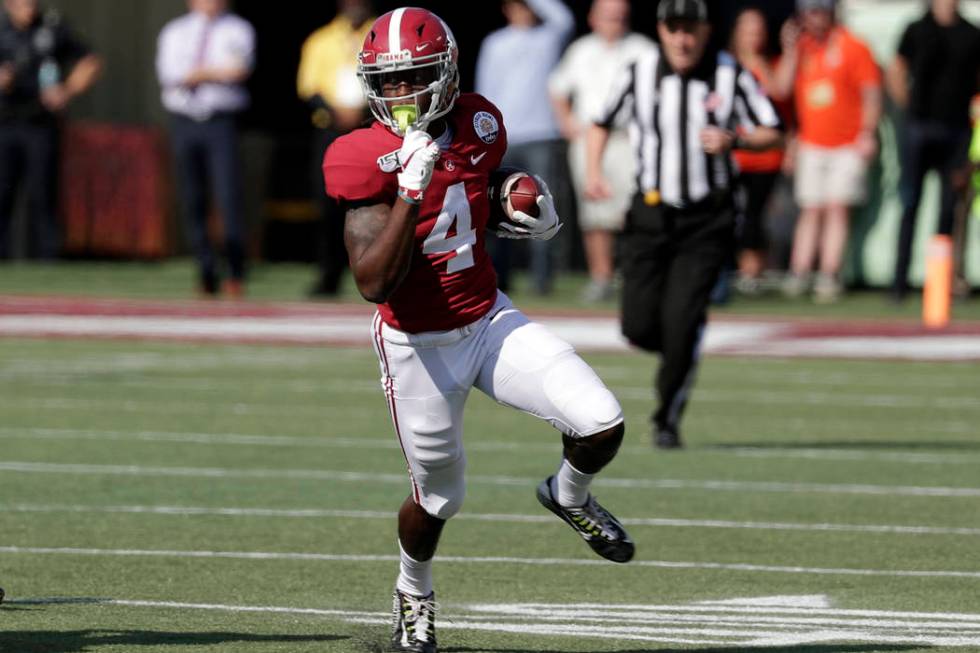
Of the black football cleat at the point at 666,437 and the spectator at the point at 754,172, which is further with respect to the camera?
the spectator at the point at 754,172

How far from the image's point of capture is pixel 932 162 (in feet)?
57.9

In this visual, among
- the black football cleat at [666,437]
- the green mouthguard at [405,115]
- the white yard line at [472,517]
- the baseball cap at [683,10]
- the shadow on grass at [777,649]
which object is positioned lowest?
the black football cleat at [666,437]

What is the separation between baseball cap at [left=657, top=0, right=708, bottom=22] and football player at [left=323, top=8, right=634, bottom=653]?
13.9 feet

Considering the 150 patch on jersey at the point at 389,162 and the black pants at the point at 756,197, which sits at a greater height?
the 150 patch on jersey at the point at 389,162

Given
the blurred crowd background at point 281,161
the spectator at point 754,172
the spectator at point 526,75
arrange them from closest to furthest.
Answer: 1. the spectator at point 526,75
2. the spectator at point 754,172
3. the blurred crowd background at point 281,161

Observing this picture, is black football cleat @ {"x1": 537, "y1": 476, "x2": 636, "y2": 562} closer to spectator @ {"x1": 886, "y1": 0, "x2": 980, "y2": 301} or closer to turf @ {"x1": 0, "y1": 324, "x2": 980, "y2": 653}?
turf @ {"x1": 0, "y1": 324, "x2": 980, "y2": 653}

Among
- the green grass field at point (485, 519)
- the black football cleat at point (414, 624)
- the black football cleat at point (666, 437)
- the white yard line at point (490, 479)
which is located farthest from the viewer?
the black football cleat at point (666, 437)

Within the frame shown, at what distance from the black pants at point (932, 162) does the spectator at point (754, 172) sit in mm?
1073

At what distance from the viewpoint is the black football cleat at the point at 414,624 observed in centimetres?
596

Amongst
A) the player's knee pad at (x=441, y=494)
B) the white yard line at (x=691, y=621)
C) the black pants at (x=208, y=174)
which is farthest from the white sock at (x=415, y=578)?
the black pants at (x=208, y=174)

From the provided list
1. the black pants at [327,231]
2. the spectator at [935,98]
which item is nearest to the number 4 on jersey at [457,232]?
the black pants at [327,231]

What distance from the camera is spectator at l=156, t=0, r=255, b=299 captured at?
56.0 feet

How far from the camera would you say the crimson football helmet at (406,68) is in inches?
232

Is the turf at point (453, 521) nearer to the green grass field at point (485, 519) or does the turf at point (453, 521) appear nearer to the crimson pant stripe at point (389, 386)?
the green grass field at point (485, 519)
